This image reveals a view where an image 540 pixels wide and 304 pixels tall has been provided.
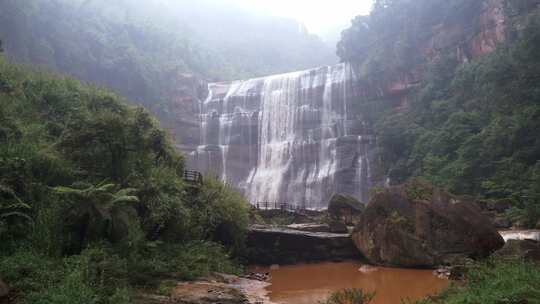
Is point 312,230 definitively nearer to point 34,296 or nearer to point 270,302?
point 270,302

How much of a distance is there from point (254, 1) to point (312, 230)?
96.8 metres

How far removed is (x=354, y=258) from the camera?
683 inches

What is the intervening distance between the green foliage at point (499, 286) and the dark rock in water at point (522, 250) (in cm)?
110

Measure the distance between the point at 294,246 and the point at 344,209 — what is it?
5779 mm

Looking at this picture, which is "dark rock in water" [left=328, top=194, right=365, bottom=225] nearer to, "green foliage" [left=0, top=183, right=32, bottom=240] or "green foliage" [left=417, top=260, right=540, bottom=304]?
"green foliage" [left=417, top=260, right=540, bottom=304]

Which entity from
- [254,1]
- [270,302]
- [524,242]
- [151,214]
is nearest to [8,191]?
[151,214]

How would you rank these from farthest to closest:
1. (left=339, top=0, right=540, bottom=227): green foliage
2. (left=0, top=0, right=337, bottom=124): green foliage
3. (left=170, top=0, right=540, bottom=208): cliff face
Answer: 1. (left=0, top=0, right=337, bottom=124): green foliage
2. (left=170, top=0, right=540, bottom=208): cliff face
3. (left=339, top=0, right=540, bottom=227): green foliage

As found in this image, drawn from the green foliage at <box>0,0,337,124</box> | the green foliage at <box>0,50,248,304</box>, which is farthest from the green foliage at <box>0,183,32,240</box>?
the green foliage at <box>0,0,337,124</box>

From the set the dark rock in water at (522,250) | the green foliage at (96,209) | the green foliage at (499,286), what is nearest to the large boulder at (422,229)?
the dark rock in water at (522,250)

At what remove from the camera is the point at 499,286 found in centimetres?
773

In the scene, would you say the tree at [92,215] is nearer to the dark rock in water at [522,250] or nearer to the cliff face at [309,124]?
the dark rock in water at [522,250]

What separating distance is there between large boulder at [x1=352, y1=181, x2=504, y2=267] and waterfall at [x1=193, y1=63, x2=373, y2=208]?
20569mm

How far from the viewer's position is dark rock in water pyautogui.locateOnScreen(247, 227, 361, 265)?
17609mm

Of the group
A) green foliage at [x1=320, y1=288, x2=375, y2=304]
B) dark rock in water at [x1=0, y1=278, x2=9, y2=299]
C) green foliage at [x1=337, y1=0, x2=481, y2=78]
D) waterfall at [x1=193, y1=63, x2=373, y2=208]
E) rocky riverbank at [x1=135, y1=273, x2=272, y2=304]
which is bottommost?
rocky riverbank at [x1=135, y1=273, x2=272, y2=304]
